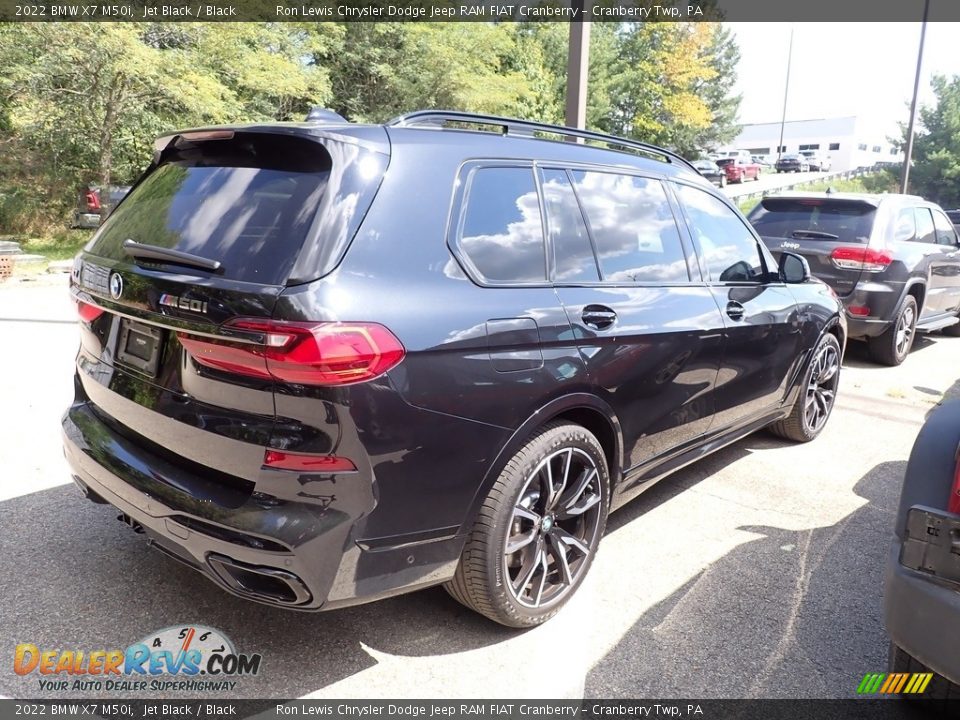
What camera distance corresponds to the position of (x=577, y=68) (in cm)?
634

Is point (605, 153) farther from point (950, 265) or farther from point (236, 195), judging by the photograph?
point (950, 265)

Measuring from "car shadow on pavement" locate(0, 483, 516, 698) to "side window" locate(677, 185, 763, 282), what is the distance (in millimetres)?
2285

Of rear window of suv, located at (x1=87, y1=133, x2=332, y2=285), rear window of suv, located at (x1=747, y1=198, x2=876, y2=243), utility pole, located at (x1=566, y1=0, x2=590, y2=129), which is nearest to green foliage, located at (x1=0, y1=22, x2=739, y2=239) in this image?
utility pole, located at (x1=566, y1=0, x2=590, y2=129)

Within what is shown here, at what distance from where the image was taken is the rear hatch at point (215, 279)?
7.04 ft

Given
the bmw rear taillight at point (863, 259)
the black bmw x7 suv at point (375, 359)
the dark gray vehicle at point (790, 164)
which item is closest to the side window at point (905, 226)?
the bmw rear taillight at point (863, 259)

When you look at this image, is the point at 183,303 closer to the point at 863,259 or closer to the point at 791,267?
the point at 791,267

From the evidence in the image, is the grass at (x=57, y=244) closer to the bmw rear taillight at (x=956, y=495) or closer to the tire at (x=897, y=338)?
the tire at (x=897, y=338)

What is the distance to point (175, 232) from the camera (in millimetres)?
2510

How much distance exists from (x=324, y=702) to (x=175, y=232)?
1.71m

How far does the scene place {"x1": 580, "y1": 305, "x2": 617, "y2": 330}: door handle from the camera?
9.34 ft

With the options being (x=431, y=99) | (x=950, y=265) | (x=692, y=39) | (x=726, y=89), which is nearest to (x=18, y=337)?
(x=950, y=265)

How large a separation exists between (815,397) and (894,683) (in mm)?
2988

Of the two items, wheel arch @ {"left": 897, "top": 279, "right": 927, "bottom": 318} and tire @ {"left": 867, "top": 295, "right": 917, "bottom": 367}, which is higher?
wheel arch @ {"left": 897, "top": 279, "right": 927, "bottom": 318}

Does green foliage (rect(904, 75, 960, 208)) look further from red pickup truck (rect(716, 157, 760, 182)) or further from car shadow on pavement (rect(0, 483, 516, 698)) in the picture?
car shadow on pavement (rect(0, 483, 516, 698))
